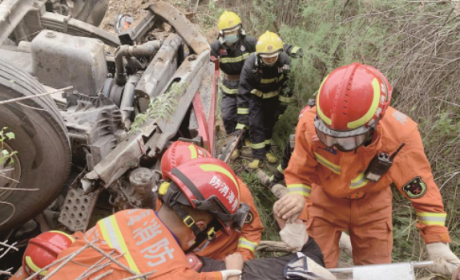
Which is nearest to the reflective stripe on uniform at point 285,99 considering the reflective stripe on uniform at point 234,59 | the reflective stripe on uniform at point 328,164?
→ the reflective stripe on uniform at point 234,59

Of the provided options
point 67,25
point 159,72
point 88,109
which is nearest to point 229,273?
point 88,109

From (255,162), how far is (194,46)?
1961 mm

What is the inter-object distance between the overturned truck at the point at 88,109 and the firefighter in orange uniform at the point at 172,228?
1.87ft

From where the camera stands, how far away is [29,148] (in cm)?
249

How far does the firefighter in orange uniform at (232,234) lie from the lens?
2.59 meters

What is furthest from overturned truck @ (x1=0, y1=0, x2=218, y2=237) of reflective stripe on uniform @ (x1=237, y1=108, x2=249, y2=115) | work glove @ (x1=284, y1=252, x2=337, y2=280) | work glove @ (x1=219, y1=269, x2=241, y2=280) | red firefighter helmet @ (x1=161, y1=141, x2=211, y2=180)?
reflective stripe on uniform @ (x1=237, y1=108, x2=249, y2=115)

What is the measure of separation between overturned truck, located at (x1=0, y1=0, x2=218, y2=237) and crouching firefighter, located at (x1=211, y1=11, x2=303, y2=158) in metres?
1.50

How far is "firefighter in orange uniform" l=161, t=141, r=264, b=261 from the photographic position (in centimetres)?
259

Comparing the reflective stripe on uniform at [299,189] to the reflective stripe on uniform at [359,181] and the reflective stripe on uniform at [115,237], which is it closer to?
the reflective stripe on uniform at [359,181]

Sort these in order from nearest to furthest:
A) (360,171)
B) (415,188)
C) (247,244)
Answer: (415,188)
(360,171)
(247,244)

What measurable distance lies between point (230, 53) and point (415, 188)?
389cm

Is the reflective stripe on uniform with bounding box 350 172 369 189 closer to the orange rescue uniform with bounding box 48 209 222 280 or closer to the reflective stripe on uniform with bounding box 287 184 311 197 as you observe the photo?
the reflective stripe on uniform with bounding box 287 184 311 197

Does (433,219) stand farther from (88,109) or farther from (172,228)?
(88,109)

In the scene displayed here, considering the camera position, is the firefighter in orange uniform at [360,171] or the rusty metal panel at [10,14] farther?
the rusty metal panel at [10,14]
